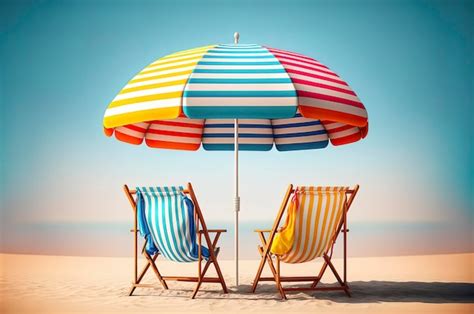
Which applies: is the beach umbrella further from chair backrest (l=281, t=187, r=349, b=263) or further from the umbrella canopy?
chair backrest (l=281, t=187, r=349, b=263)

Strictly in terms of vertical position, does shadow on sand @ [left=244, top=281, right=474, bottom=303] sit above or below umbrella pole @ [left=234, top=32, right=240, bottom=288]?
below

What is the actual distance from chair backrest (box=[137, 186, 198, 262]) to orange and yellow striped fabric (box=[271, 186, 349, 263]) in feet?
2.39

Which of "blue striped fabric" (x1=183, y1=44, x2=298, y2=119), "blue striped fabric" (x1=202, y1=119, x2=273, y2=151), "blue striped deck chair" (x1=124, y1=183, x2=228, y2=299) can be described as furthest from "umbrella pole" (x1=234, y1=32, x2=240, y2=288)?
"blue striped fabric" (x1=202, y1=119, x2=273, y2=151)

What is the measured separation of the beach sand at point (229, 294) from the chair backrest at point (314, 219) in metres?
0.43

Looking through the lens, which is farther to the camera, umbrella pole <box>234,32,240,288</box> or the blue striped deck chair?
umbrella pole <box>234,32,240,288</box>

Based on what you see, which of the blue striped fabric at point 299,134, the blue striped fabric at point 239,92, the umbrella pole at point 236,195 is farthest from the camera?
the blue striped fabric at point 299,134

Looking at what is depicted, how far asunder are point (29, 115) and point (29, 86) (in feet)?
2.58

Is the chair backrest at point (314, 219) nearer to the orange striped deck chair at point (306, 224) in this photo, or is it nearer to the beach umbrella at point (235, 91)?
the orange striped deck chair at point (306, 224)

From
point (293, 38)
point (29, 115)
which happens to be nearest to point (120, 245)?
point (29, 115)

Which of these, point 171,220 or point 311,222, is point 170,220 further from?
point 311,222

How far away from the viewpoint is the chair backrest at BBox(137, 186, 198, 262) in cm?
461

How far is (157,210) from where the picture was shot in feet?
15.4

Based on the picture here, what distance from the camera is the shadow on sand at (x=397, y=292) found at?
4.94 metres

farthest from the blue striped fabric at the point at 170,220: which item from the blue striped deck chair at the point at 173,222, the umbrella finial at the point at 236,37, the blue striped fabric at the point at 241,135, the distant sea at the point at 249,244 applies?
the distant sea at the point at 249,244
